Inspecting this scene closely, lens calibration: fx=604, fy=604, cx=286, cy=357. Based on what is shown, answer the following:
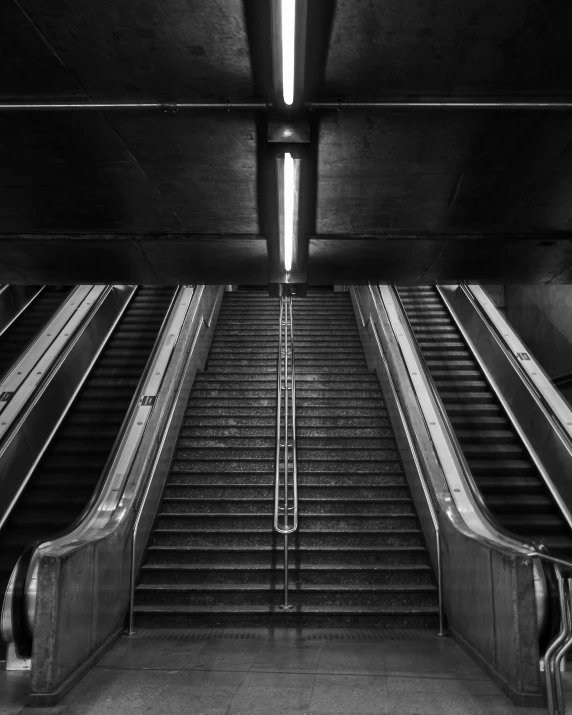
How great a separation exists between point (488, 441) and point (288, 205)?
3972mm

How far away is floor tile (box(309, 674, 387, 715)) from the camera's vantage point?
3.00 metres

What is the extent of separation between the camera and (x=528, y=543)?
3.53 metres

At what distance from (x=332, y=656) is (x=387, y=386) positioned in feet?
12.3

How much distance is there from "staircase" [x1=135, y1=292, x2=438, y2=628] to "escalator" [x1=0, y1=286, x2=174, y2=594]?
0.82m

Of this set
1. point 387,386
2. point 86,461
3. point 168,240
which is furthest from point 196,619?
point 387,386

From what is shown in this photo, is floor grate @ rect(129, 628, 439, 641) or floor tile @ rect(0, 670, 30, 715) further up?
floor grate @ rect(129, 628, 439, 641)

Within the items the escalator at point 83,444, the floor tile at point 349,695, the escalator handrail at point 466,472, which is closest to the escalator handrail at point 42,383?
the escalator at point 83,444

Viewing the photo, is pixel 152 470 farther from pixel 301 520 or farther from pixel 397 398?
pixel 397 398

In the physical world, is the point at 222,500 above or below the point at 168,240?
below

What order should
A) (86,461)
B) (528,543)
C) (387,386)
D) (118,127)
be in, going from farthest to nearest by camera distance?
(387,386) < (86,461) < (528,543) < (118,127)

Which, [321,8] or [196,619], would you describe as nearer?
[321,8]

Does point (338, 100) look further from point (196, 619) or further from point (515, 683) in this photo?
point (196, 619)

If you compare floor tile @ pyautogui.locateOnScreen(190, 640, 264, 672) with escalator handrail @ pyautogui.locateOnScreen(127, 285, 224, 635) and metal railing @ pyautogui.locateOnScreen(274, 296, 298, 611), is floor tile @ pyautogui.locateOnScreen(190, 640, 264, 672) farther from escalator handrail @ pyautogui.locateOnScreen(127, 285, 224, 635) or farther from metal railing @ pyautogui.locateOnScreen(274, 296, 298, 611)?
escalator handrail @ pyautogui.locateOnScreen(127, 285, 224, 635)

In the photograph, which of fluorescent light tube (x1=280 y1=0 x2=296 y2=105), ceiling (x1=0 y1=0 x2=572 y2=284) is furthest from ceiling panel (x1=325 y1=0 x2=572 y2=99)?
fluorescent light tube (x1=280 y1=0 x2=296 y2=105)
